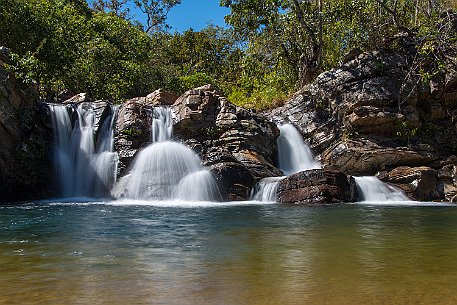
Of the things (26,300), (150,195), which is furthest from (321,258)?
(150,195)

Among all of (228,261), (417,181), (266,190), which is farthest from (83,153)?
(228,261)

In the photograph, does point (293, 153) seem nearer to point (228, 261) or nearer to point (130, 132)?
point (130, 132)

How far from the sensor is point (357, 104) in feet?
68.7

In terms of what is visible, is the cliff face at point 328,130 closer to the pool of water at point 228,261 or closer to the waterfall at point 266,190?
the waterfall at point 266,190

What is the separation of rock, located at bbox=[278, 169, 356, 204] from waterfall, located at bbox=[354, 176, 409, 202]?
2.56ft

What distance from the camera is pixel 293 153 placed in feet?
71.7

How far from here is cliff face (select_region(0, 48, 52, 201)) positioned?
693 inches

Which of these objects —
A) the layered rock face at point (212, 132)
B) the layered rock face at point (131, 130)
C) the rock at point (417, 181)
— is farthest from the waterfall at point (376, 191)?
the layered rock face at point (131, 130)

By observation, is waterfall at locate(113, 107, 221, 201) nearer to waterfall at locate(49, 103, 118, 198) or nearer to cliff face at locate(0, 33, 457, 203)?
cliff face at locate(0, 33, 457, 203)

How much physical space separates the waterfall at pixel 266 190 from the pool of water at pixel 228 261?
19.9 ft

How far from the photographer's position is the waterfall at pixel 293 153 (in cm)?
2142

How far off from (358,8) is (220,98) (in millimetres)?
9484

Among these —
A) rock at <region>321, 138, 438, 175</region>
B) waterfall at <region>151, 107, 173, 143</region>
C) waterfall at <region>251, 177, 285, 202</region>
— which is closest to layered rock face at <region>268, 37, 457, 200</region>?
rock at <region>321, 138, 438, 175</region>

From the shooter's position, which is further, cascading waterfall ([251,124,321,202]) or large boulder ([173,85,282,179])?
cascading waterfall ([251,124,321,202])
